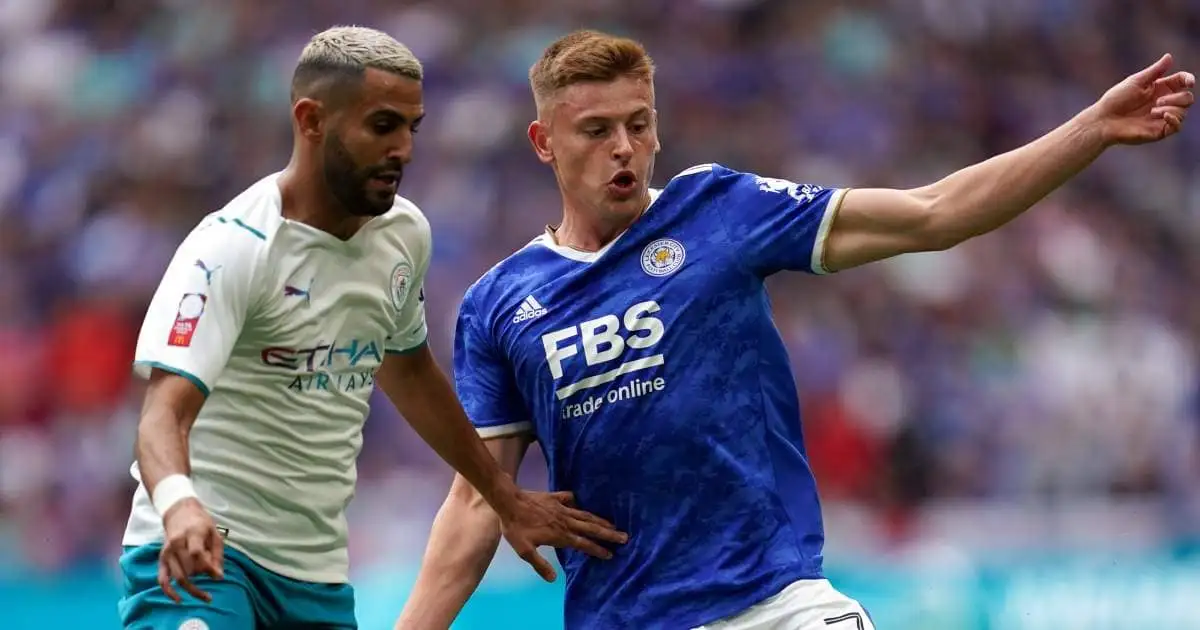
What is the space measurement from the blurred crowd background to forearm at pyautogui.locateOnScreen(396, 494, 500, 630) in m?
3.51

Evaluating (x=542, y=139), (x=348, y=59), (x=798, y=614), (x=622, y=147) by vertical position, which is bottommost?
(x=798, y=614)

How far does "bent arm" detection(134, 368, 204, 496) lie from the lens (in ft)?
14.6

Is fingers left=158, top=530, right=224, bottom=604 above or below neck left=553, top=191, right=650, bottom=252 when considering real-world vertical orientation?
below

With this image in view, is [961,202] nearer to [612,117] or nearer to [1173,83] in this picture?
[1173,83]

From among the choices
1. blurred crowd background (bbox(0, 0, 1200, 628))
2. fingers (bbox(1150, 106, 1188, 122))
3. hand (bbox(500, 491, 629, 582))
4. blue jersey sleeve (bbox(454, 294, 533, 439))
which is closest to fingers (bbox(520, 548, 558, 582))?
hand (bbox(500, 491, 629, 582))

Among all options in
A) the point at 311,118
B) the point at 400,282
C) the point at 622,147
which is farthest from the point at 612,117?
the point at 311,118

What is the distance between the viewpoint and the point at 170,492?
173 inches

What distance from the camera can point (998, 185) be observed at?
4.83 meters

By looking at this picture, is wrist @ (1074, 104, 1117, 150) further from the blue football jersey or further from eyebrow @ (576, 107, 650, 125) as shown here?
eyebrow @ (576, 107, 650, 125)

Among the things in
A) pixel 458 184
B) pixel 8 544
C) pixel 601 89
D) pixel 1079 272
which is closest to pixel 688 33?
pixel 458 184

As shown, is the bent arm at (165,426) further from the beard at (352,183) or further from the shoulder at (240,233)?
the beard at (352,183)

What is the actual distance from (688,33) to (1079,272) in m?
3.66

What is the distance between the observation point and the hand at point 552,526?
534cm

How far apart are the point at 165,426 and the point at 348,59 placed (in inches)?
44.8
